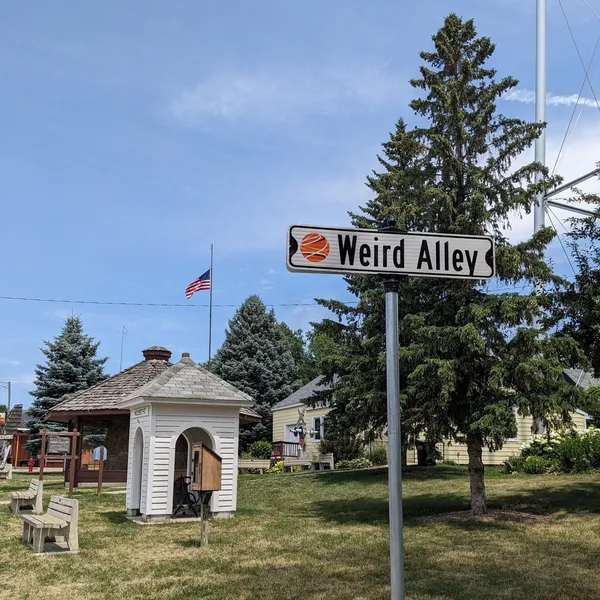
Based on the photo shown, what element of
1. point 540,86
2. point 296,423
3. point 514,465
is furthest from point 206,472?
point 296,423

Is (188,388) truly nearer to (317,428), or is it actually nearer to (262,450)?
(317,428)

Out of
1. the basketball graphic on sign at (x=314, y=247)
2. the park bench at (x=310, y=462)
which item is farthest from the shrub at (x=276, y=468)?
the basketball graphic on sign at (x=314, y=247)

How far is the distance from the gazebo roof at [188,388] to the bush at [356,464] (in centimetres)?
1481

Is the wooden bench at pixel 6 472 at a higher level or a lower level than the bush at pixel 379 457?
lower

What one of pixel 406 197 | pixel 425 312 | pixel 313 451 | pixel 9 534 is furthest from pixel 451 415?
pixel 313 451

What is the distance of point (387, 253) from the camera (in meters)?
3.92

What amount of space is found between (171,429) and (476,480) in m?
6.97

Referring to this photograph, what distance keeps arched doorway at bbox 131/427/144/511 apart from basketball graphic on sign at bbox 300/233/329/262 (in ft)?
44.7

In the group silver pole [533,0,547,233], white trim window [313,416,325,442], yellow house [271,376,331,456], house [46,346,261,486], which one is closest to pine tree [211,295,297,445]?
yellow house [271,376,331,456]

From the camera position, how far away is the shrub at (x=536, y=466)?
23.9m

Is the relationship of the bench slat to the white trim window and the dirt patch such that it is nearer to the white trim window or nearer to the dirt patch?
the dirt patch

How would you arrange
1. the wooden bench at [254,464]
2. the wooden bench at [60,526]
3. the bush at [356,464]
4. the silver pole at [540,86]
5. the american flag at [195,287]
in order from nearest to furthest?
the wooden bench at [60,526] < the silver pole at [540,86] < the bush at [356,464] < the wooden bench at [254,464] < the american flag at [195,287]

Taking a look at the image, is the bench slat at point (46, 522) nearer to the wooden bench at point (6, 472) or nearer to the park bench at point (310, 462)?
the wooden bench at point (6, 472)

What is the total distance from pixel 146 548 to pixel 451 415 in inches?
279
